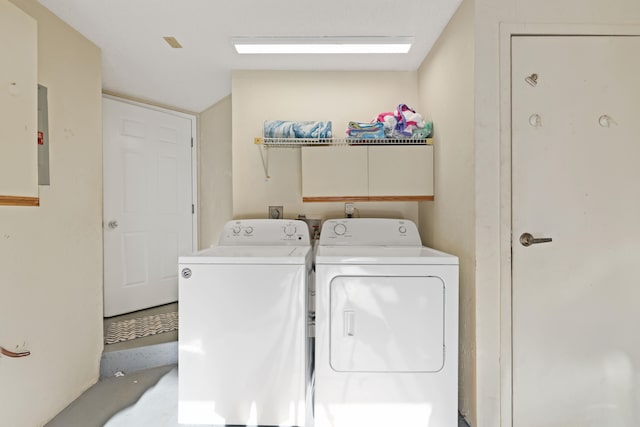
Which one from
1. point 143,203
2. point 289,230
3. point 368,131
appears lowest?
point 289,230

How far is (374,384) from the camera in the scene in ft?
5.46

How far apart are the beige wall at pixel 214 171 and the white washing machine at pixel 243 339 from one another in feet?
5.36

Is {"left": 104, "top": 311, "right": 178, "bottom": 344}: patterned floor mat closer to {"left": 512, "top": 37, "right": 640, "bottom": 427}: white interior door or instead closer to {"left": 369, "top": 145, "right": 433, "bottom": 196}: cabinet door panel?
{"left": 369, "top": 145, "right": 433, "bottom": 196}: cabinet door panel

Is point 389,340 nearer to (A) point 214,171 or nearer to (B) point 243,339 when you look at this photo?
(B) point 243,339

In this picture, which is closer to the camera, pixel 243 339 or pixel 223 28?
pixel 243 339

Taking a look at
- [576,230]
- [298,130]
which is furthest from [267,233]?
[576,230]

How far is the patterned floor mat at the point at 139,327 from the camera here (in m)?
2.42

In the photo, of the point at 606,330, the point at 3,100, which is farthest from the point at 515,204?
the point at 3,100

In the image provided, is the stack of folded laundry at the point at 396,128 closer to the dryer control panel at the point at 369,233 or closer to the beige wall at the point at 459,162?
the beige wall at the point at 459,162

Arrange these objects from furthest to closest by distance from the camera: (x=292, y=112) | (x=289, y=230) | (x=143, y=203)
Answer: (x=143, y=203) → (x=292, y=112) → (x=289, y=230)

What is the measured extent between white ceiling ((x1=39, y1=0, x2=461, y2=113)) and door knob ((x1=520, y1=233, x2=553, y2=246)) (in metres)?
1.24

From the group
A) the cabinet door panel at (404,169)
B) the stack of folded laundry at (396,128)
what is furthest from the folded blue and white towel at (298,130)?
the cabinet door panel at (404,169)

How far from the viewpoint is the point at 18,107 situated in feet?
4.96

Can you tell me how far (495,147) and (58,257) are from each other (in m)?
2.34
